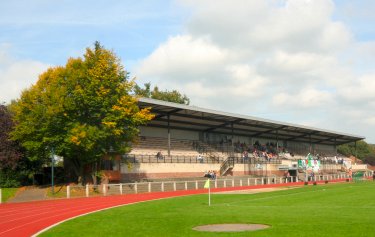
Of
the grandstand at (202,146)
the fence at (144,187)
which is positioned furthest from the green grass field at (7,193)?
the grandstand at (202,146)

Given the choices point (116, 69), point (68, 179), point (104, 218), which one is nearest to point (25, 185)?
point (68, 179)

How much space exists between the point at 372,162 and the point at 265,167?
85.7 meters

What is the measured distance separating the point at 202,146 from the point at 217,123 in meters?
3.99

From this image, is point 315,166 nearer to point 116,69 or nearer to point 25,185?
point 116,69

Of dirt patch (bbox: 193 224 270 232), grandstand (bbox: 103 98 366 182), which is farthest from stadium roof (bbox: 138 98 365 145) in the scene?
dirt patch (bbox: 193 224 270 232)

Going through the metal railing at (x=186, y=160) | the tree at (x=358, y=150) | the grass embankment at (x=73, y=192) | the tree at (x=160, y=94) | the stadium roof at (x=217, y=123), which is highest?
the tree at (x=160, y=94)

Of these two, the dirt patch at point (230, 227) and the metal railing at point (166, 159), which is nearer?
the dirt patch at point (230, 227)

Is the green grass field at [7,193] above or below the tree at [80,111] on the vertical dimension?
below

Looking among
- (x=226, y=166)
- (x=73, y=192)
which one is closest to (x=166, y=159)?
(x=226, y=166)

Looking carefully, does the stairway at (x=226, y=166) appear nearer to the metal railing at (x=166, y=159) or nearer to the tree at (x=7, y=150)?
the metal railing at (x=166, y=159)

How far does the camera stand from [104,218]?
19.3 meters

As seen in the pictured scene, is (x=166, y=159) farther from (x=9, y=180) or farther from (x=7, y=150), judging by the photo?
(x=7, y=150)

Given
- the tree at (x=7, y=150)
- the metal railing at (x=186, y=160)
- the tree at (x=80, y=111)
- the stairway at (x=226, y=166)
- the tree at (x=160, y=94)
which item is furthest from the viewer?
the tree at (x=160, y=94)

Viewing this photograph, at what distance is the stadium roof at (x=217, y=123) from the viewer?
53100mm
